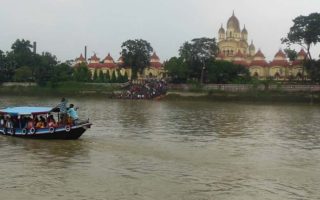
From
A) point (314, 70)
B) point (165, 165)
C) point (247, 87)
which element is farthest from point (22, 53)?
point (165, 165)

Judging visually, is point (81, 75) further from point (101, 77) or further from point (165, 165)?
point (165, 165)

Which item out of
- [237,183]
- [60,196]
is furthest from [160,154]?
[60,196]

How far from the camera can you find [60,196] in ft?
41.3

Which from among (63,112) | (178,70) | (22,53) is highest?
(22,53)

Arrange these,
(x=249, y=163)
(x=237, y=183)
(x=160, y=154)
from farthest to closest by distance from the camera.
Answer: (x=160, y=154), (x=249, y=163), (x=237, y=183)

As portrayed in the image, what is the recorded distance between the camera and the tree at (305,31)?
207 ft

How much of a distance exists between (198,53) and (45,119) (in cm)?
5319

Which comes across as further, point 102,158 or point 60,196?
→ point 102,158

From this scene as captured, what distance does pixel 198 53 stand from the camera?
7506cm

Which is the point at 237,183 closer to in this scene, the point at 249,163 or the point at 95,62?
the point at 249,163

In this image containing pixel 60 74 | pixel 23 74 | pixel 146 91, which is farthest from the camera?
pixel 60 74

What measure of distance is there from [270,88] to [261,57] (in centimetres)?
2021

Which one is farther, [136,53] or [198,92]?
[136,53]

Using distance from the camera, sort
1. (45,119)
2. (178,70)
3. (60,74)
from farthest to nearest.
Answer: (60,74), (178,70), (45,119)
